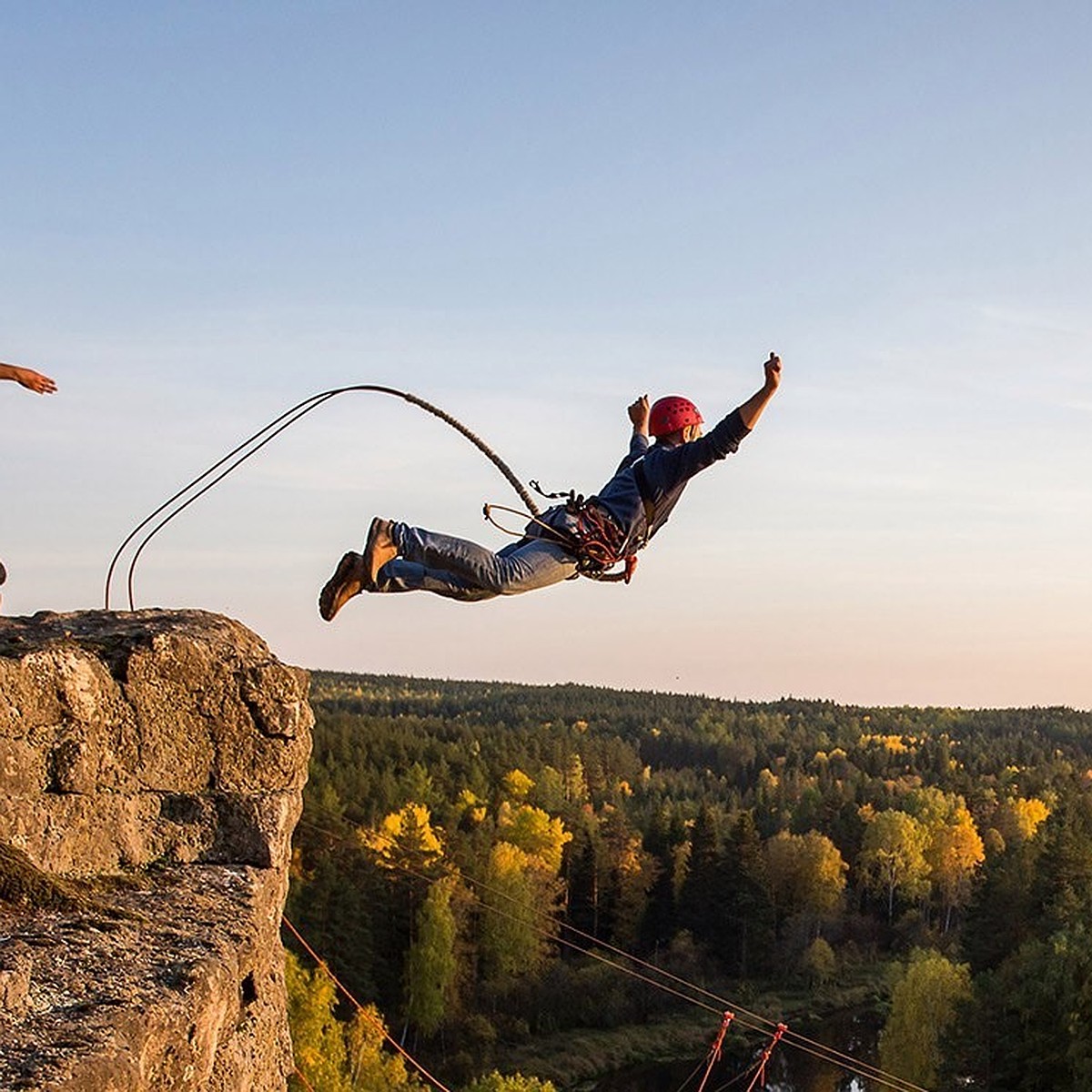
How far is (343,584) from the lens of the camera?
9023mm

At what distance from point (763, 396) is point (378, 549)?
8.64ft

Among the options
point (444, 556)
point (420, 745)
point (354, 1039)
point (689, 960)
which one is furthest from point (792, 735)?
point (444, 556)

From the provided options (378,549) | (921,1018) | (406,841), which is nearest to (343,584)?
(378,549)

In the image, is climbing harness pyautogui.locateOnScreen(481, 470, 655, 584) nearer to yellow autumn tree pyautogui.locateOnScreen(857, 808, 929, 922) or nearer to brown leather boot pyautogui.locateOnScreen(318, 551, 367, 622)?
brown leather boot pyautogui.locateOnScreen(318, 551, 367, 622)

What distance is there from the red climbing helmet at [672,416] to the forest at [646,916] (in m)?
21.5

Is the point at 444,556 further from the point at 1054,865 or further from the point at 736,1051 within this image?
the point at 736,1051

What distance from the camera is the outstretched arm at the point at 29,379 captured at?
29.0 ft

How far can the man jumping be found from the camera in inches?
351

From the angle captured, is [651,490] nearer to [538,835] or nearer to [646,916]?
[646,916]

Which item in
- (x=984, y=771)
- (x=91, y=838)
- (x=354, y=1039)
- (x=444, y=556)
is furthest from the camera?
(x=984, y=771)

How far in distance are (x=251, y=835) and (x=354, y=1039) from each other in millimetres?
35592

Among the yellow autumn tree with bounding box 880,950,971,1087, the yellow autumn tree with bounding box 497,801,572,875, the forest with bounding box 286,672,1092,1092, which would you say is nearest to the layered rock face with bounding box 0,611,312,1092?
the forest with bounding box 286,672,1092,1092

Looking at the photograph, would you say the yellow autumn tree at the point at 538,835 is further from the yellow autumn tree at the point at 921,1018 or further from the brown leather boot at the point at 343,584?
the brown leather boot at the point at 343,584

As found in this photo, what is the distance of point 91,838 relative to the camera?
24.2ft
